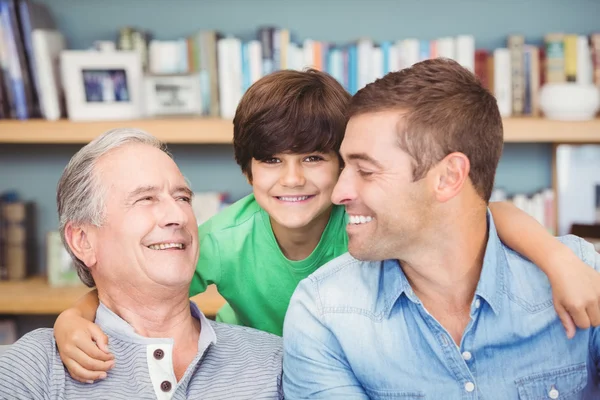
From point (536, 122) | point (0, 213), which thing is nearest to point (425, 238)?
point (536, 122)

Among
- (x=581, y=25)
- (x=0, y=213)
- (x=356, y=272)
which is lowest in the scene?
(x=0, y=213)

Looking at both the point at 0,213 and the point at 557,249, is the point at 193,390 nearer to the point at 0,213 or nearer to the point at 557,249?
the point at 557,249

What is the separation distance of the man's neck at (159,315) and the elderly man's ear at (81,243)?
0.08 metres

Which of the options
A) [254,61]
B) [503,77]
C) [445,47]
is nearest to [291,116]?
[254,61]

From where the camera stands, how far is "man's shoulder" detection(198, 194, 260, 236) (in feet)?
6.48

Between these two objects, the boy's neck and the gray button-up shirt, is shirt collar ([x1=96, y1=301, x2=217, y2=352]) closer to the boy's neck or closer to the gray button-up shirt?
the gray button-up shirt

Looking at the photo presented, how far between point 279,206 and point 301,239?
153 millimetres

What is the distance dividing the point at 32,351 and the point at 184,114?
149cm

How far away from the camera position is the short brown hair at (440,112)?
1.42 m

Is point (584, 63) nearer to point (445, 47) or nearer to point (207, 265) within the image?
point (445, 47)

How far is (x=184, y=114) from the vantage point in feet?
9.30

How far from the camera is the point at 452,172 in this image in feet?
4.70

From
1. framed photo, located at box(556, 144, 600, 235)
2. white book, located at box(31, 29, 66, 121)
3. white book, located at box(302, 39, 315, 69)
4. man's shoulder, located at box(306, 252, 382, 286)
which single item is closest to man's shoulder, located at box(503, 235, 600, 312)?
man's shoulder, located at box(306, 252, 382, 286)

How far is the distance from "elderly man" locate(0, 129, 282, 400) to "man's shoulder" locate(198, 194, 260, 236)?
1.03 feet
